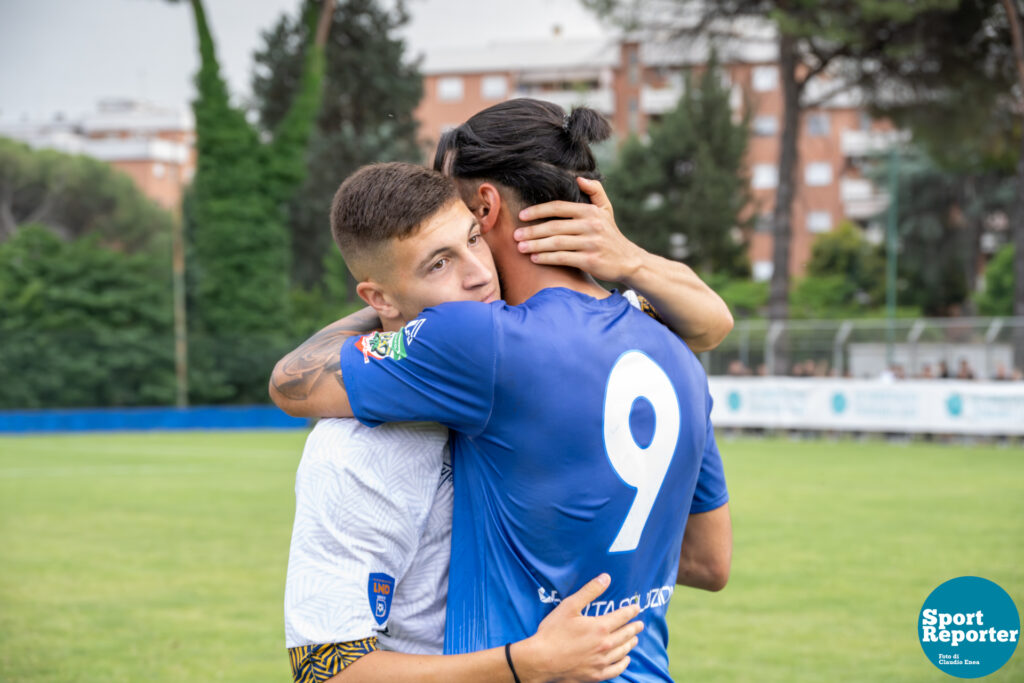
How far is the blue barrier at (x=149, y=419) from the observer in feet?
116

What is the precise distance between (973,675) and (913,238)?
174 ft

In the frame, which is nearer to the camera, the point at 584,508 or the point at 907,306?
the point at 584,508

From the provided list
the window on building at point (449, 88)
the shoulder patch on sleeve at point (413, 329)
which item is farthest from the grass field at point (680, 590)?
the window on building at point (449, 88)

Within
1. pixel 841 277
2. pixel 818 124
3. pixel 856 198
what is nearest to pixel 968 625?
pixel 841 277

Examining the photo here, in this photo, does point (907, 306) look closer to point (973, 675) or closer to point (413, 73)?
point (413, 73)

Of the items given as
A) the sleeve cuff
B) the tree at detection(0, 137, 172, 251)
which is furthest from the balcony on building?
the sleeve cuff

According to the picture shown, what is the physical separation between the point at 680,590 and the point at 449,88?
73.3 m

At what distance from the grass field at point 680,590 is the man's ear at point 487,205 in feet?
17.4

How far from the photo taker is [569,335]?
2.13 meters

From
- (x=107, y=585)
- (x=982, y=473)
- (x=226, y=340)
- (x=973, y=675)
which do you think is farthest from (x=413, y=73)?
(x=973, y=675)

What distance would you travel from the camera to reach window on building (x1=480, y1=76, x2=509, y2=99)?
78.7 meters

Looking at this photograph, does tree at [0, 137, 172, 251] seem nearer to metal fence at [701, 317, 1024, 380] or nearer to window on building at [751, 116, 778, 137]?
metal fence at [701, 317, 1024, 380]

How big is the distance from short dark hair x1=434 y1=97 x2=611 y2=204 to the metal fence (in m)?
26.9

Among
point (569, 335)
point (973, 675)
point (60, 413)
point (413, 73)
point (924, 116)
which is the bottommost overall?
point (60, 413)
